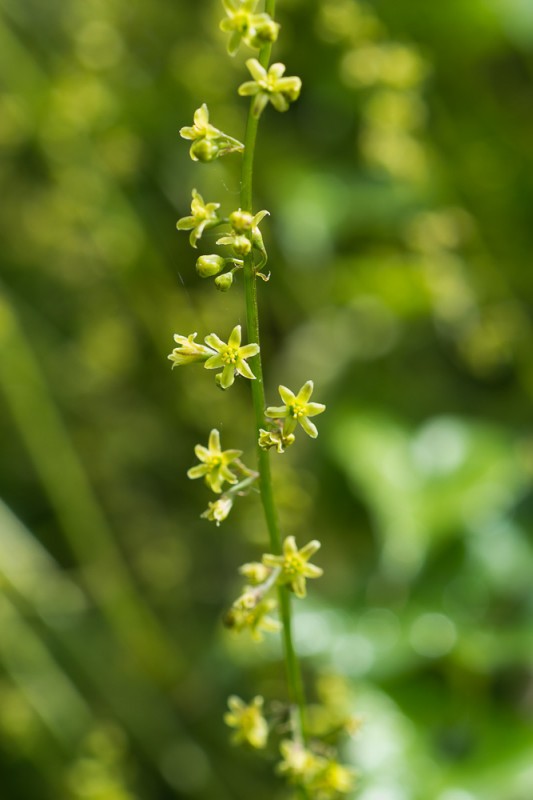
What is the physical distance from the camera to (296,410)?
0.86 meters

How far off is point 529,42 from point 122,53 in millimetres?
971

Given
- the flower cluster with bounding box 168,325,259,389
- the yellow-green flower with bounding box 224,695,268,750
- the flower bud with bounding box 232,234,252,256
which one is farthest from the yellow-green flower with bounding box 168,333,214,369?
the yellow-green flower with bounding box 224,695,268,750

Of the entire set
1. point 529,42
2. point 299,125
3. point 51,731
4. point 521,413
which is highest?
point 299,125

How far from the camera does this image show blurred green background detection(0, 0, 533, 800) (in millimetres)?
1947

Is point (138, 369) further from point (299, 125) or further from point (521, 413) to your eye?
point (521, 413)

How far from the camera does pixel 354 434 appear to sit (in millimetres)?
2184

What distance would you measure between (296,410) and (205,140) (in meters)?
0.24

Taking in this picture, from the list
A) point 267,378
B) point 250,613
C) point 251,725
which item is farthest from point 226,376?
point 267,378

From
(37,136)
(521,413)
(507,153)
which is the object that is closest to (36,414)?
(37,136)

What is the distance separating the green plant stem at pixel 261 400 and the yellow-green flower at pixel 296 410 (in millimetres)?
25

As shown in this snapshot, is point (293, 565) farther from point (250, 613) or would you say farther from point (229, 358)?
point (229, 358)

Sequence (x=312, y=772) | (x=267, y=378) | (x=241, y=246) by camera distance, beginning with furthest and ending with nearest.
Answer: (x=267, y=378), (x=312, y=772), (x=241, y=246)

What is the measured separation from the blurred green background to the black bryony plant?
792mm

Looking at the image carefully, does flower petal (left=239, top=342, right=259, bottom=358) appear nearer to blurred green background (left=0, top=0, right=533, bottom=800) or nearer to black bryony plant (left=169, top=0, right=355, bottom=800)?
black bryony plant (left=169, top=0, right=355, bottom=800)
